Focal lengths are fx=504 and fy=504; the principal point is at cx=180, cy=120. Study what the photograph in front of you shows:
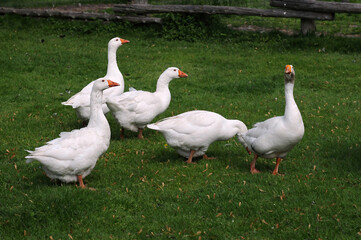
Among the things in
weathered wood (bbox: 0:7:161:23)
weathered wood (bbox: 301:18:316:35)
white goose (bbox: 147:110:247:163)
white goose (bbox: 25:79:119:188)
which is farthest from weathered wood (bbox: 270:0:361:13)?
white goose (bbox: 25:79:119:188)

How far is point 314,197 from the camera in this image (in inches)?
242

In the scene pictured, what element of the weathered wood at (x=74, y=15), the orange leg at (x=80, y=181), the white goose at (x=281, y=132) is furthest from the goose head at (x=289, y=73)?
the weathered wood at (x=74, y=15)

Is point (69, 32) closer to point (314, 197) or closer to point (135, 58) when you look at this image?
point (135, 58)

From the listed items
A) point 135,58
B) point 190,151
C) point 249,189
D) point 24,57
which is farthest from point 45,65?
point 249,189

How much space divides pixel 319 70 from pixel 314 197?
7.10m

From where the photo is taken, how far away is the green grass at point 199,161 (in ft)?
18.6

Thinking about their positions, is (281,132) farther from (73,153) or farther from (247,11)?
(247,11)

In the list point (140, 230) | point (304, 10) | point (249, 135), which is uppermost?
point (304, 10)

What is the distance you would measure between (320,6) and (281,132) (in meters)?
9.18

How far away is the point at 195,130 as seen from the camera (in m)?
7.34

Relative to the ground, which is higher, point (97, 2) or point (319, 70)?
point (97, 2)

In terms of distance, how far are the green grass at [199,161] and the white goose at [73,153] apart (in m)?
0.21

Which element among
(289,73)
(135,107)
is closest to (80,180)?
(135,107)

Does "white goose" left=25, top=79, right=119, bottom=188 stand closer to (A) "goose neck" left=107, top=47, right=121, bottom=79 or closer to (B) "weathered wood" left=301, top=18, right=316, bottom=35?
(A) "goose neck" left=107, top=47, right=121, bottom=79
